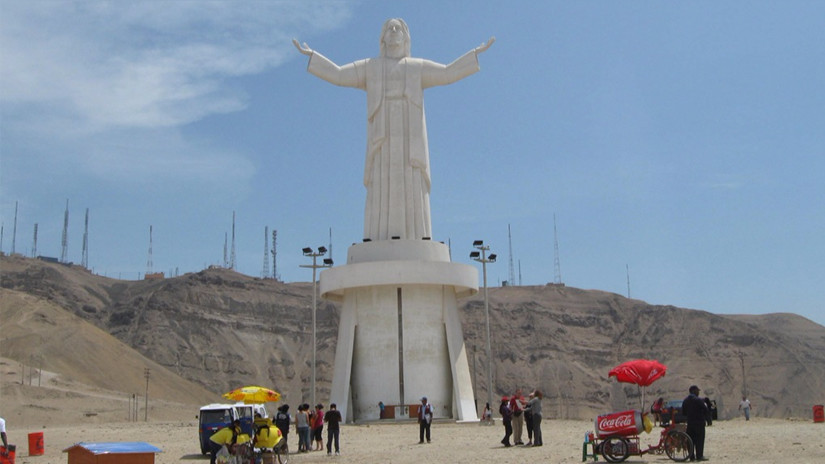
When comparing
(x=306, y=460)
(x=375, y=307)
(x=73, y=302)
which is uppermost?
(x=73, y=302)

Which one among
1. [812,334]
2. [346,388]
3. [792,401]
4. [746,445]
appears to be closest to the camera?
[746,445]

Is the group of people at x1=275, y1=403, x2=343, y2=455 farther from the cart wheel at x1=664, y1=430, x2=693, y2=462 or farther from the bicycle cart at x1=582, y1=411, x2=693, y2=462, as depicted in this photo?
Answer: the cart wheel at x1=664, y1=430, x2=693, y2=462

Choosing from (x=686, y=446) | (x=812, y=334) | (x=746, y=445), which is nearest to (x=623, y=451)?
(x=686, y=446)

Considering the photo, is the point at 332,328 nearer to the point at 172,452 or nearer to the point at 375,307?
the point at 375,307

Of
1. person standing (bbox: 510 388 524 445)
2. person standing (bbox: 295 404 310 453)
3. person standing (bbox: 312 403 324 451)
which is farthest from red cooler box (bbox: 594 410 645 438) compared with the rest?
person standing (bbox: 312 403 324 451)

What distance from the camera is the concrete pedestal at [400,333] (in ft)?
114

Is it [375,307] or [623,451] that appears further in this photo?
[375,307]

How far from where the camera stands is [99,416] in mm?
54312

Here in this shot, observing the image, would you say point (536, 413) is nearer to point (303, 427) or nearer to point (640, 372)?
point (640, 372)

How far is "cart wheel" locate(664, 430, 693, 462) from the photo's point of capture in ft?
54.1

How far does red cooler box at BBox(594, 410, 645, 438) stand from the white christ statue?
2023 cm

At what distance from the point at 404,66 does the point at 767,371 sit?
63503 millimetres

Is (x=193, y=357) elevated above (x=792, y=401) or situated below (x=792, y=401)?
above

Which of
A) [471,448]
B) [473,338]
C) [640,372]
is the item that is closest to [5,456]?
[471,448]
